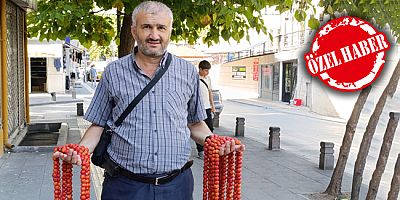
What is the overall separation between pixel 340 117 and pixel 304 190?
1413cm

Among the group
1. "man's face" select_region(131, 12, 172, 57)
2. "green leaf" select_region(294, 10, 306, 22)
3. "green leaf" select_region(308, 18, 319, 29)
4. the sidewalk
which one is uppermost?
"green leaf" select_region(294, 10, 306, 22)

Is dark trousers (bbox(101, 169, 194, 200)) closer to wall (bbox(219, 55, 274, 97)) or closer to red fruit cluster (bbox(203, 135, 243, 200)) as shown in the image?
red fruit cluster (bbox(203, 135, 243, 200))

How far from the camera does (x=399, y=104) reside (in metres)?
20.5

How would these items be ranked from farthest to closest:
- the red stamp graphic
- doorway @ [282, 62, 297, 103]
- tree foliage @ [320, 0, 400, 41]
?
1. doorway @ [282, 62, 297, 103]
2. the red stamp graphic
3. tree foliage @ [320, 0, 400, 41]

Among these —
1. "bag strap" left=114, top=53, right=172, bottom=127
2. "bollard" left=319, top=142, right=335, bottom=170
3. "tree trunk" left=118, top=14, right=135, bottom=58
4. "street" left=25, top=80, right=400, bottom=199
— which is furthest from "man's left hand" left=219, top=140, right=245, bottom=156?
"bollard" left=319, top=142, right=335, bottom=170

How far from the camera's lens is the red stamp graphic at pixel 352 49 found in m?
6.71

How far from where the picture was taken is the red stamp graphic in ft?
22.0

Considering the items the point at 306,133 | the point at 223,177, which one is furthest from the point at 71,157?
the point at 306,133

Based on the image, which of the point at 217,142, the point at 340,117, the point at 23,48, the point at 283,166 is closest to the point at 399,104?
the point at 340,117

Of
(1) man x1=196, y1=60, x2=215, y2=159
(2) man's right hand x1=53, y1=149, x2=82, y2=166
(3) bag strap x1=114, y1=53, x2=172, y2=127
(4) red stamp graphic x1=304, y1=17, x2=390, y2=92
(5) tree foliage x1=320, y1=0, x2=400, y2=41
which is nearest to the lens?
(2) man's right hand x1=53, y1=149, x2=82, y2=166

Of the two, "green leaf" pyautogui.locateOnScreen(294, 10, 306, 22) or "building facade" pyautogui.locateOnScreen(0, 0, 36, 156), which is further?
"building facade" pyautogui.locateOnScreen(0, 0, 36, 156)

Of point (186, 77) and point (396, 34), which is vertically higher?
point (396, 34)

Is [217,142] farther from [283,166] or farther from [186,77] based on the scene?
[283,166]

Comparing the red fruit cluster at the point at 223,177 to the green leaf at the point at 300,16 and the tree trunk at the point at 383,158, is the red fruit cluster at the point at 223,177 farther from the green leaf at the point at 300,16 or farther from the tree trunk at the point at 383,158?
the tree trunk at the point at 383,158
